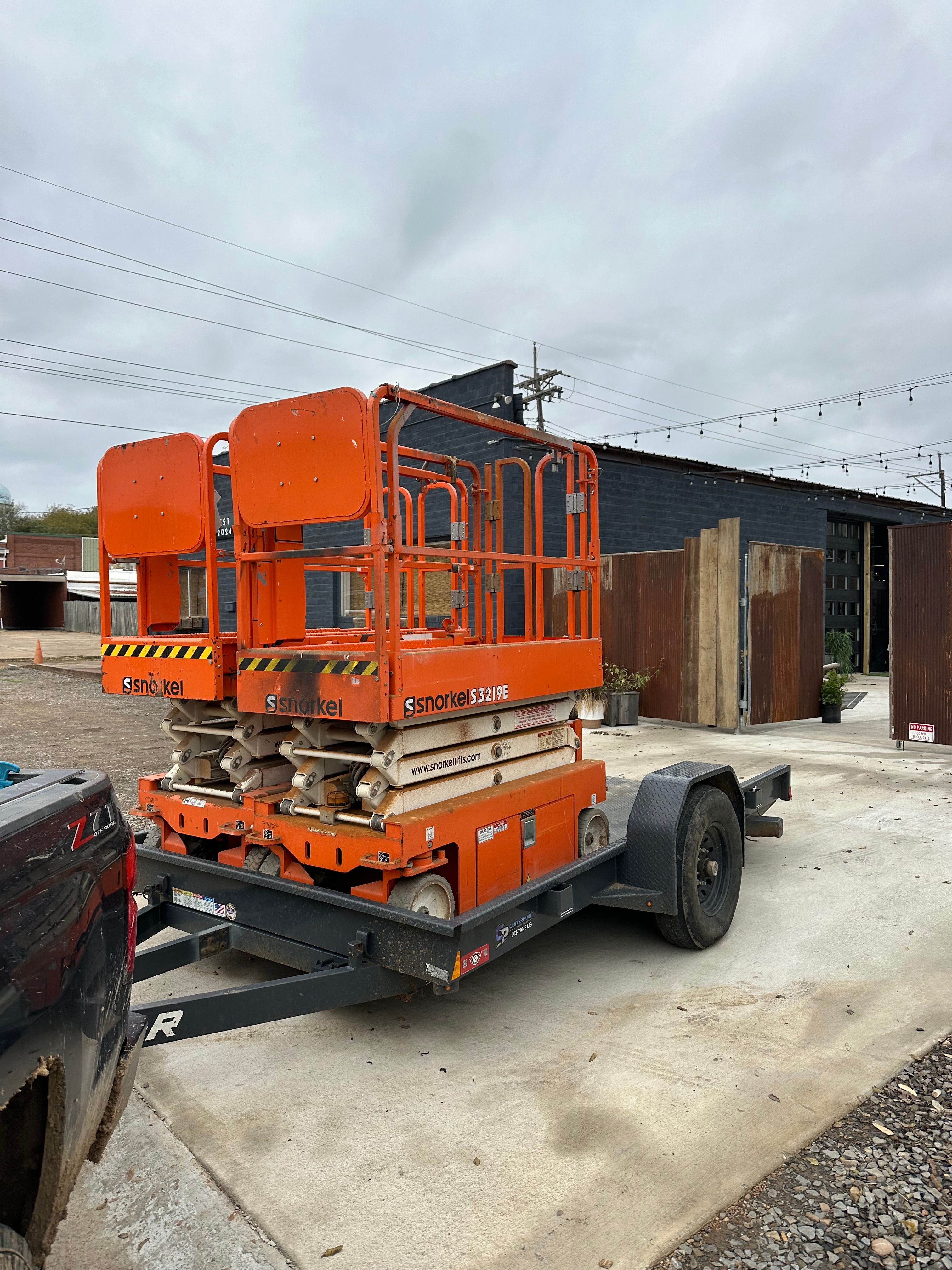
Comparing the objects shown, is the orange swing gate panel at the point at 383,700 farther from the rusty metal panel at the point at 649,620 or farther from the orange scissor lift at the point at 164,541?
the rusty metal panel at the point at 649,620

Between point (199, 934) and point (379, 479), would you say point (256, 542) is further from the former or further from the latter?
Result: point (199, 934)

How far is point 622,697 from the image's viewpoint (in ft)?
43.4

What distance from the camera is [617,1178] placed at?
2.86m

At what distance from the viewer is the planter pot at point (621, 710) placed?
1323cm

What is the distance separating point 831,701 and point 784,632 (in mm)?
1474

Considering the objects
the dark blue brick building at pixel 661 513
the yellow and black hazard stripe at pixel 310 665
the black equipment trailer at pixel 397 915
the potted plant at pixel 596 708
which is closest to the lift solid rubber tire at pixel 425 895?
the black equipment trailer at pixel 397 915

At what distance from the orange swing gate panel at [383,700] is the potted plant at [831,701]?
31.9 ft

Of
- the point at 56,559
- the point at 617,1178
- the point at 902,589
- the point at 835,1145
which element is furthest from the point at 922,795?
the point at 56,559

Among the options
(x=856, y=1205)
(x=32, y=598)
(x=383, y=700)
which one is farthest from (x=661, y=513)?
(x=32, y=598)

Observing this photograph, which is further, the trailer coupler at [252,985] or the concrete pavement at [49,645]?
the concrete pavement at [49,645]

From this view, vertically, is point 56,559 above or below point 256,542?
above

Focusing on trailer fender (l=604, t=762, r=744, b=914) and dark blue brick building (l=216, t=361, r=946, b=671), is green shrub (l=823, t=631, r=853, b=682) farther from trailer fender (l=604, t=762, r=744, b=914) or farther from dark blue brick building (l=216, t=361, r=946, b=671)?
trailer fender (l=604, t=762, r=744, b=914)

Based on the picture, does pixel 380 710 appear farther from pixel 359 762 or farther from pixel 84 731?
pixel 84 731

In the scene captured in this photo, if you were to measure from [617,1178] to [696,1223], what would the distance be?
0.30 meters
